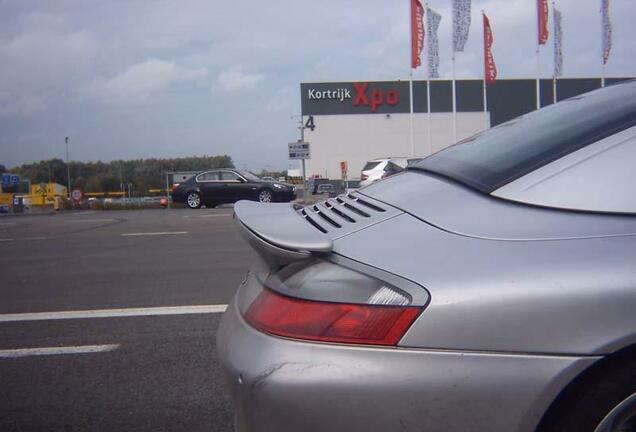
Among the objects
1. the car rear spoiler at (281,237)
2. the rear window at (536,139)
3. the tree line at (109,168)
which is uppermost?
the tree line at (109,168)

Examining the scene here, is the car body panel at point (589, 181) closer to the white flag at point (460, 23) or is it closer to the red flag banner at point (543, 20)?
Answer: the white flag at point (460, 23)

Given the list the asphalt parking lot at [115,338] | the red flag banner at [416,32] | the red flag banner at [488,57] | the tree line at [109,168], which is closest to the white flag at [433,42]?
the red flag banner at [416,32]

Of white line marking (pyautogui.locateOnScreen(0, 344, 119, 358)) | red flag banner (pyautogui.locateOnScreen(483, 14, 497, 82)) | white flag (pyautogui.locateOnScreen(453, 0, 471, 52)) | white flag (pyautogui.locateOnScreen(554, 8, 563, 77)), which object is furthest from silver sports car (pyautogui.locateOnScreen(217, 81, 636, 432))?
red flag banner (pyautogui.locateOnScreen(483, 14, 497, 82))

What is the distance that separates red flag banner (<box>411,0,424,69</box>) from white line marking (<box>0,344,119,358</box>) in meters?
26.6

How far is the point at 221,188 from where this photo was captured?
23531mm

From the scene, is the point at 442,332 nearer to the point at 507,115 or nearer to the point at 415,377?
the point at 415,377

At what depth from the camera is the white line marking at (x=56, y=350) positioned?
4.52 m

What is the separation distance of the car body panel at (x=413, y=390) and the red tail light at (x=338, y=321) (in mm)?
48

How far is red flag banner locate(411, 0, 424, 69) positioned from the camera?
92.6 feet

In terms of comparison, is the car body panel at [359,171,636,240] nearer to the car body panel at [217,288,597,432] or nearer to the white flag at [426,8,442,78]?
the car body panel at [217,288,597,432]

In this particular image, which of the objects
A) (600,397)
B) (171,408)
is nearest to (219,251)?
(171,408)

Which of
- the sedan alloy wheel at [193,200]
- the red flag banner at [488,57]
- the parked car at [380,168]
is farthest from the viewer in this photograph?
the red flag banner at [488,57]

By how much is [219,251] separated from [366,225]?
794 cm

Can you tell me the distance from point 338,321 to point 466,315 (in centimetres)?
39
